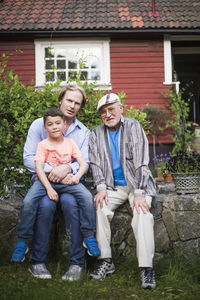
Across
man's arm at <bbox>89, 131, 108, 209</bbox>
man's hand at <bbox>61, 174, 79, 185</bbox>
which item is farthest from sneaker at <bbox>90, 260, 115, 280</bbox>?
man's hand at <bbox>61, 174, 79, 185</bbox>

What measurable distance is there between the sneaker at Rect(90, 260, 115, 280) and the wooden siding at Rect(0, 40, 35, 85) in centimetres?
718

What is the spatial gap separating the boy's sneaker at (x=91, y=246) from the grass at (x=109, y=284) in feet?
0.70

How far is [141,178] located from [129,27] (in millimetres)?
6560

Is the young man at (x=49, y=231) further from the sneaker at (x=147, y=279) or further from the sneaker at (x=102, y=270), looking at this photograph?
the sneaker at (x=147, y=279)

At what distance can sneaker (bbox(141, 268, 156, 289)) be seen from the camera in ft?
8.84

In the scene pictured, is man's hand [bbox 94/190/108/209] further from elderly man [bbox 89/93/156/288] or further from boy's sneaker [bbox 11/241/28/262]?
boy's sneaker [bbox 11/241/28/262]

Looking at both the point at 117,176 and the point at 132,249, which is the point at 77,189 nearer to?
the point at 117,176

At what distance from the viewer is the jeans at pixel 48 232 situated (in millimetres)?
2863

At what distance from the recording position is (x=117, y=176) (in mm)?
3275

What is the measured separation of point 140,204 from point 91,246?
555 mm

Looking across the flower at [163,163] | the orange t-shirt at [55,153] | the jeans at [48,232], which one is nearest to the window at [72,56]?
the flower at [163,163]

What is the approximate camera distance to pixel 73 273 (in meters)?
2.79

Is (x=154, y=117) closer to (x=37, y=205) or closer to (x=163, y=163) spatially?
(x=163, y=163)

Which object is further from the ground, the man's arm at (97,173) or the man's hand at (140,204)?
the man's arm at (97,173)
